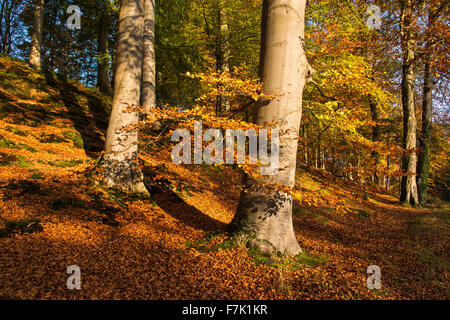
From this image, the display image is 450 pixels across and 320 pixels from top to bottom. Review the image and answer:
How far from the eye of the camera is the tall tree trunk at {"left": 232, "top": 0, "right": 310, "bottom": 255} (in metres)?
3.50

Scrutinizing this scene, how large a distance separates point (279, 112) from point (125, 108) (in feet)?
11.6

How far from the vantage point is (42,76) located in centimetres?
1135

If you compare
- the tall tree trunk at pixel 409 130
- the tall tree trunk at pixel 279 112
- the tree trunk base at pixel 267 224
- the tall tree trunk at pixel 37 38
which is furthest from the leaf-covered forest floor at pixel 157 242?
the tall tree trunk at pixel 37 38

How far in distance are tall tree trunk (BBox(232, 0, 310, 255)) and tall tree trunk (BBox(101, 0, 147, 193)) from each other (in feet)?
9.71

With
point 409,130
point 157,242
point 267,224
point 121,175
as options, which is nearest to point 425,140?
point 409,130

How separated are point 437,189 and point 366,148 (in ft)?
91.0

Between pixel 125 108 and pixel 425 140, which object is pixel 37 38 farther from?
pixel 425 140

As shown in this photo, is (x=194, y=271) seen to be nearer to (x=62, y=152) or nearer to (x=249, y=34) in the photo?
(x=62, y=152)

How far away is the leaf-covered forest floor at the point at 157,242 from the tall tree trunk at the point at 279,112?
0.39 m

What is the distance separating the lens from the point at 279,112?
11.6ft

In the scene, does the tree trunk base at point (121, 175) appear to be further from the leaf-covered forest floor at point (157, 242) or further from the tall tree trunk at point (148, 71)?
the tall tree trunk at point (148, 71)

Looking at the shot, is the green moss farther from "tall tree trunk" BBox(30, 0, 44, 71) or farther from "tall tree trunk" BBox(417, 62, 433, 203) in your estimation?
"tall tree trunk" BBox(417, 62, 433, 203)

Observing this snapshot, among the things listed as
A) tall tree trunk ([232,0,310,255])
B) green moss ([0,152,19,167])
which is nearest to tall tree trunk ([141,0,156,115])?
green moss ([0,152,19,167])

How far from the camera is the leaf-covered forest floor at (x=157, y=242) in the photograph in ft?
8.68
